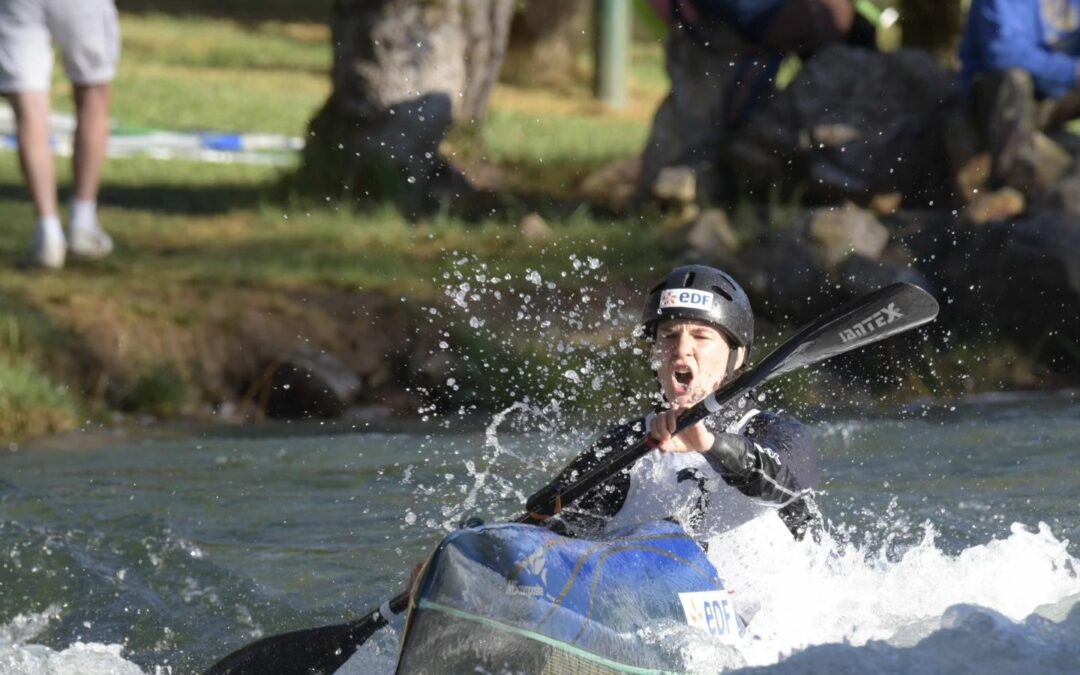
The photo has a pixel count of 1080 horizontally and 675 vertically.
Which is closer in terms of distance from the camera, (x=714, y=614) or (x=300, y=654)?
(x=714, y=614)

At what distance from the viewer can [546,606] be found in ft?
16.4

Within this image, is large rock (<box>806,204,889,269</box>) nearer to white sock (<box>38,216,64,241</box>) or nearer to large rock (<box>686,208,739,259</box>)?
large rock (<box>686,208,739,259</box>)

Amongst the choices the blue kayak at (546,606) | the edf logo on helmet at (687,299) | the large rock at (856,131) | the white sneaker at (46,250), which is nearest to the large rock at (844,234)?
the large rock at (856,131)

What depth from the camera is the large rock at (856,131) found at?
437 inches

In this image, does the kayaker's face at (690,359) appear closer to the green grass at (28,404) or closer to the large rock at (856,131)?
the green grass at (28,404)

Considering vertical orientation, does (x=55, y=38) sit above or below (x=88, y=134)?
above

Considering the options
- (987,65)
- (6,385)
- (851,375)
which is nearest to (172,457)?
(6,385)

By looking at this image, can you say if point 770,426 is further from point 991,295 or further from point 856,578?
point 991,295

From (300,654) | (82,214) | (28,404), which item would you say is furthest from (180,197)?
(300,654)

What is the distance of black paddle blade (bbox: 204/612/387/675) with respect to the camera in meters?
5.61

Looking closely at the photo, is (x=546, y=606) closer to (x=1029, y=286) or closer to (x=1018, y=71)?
(x=1029, y=286)

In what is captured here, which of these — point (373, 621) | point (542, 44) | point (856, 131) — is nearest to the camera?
point (373, 621)

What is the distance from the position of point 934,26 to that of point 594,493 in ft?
27.4

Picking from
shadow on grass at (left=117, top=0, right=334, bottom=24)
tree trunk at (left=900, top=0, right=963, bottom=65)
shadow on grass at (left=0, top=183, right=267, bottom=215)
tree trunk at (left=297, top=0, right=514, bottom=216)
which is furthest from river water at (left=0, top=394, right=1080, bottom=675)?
shadow on grass at (left=117, top=0, right=334, bottom=24)
